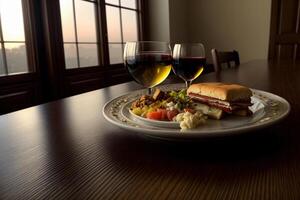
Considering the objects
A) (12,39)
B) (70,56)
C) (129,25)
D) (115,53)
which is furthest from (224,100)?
(129,25)

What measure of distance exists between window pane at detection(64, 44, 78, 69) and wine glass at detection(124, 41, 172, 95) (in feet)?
6.81

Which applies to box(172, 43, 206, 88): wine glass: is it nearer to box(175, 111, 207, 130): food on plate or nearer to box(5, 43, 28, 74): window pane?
box(175, 111, 207, 130): food on plate

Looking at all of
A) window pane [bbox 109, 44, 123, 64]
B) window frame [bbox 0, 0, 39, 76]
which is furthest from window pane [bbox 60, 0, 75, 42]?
window pane [bbox 109, 44, 123, 64]

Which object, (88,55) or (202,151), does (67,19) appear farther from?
(202,151)

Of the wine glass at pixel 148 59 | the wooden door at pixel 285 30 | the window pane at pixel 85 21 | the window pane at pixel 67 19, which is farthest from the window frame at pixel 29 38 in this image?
the wooden door at pixel 285 30

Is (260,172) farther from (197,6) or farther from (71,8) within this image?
(197,6)

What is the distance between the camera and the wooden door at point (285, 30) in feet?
10.5

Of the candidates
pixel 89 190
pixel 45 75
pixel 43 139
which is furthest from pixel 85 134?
pixel 45 75

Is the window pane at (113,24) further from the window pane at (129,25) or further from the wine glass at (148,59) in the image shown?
the wine glass at (148,59)

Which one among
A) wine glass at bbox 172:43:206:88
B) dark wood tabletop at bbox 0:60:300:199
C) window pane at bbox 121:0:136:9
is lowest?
dark wood tabletop at bbox 0:60:300:199

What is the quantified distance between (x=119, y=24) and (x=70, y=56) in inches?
36.4

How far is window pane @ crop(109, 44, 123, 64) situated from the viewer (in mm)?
3086

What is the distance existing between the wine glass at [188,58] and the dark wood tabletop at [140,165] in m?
0.23

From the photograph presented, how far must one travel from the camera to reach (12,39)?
2.01m
